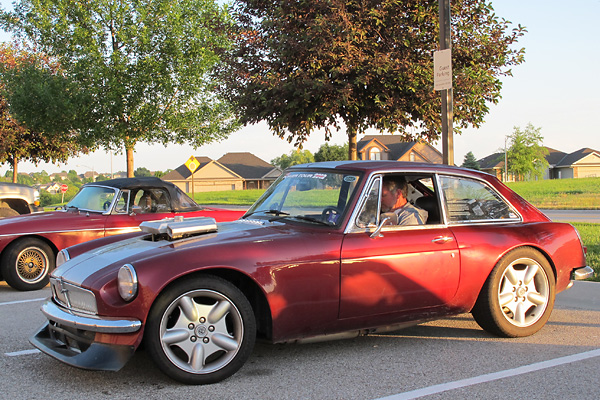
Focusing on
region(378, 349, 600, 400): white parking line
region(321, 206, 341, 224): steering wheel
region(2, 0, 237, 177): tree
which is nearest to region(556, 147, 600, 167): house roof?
region(2, 0, 237, 177): tree

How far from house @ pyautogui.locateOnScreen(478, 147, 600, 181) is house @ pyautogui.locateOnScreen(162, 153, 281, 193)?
32.5m

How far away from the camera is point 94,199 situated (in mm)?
8477

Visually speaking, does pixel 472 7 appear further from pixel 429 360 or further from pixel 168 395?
pixel 168 395

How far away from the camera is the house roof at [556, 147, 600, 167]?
8775 centimetres

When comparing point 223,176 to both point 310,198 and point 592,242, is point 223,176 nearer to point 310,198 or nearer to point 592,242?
point 592,242

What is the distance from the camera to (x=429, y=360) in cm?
450

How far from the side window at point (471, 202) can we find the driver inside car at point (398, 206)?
0.85 ft

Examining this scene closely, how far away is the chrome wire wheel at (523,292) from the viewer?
5102 millimetres

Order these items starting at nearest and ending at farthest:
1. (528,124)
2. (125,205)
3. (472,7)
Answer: (125,205), (472,7), (528,124)

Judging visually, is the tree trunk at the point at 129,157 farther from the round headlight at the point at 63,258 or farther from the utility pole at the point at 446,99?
the round headlight at the point at 63,258

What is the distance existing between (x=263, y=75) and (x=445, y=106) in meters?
4.42

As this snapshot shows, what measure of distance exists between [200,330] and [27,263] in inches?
194

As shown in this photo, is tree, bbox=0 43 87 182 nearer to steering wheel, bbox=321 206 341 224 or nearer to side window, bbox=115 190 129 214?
side window, bbox=115 190 129 214

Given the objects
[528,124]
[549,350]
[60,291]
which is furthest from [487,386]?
[528,124]
